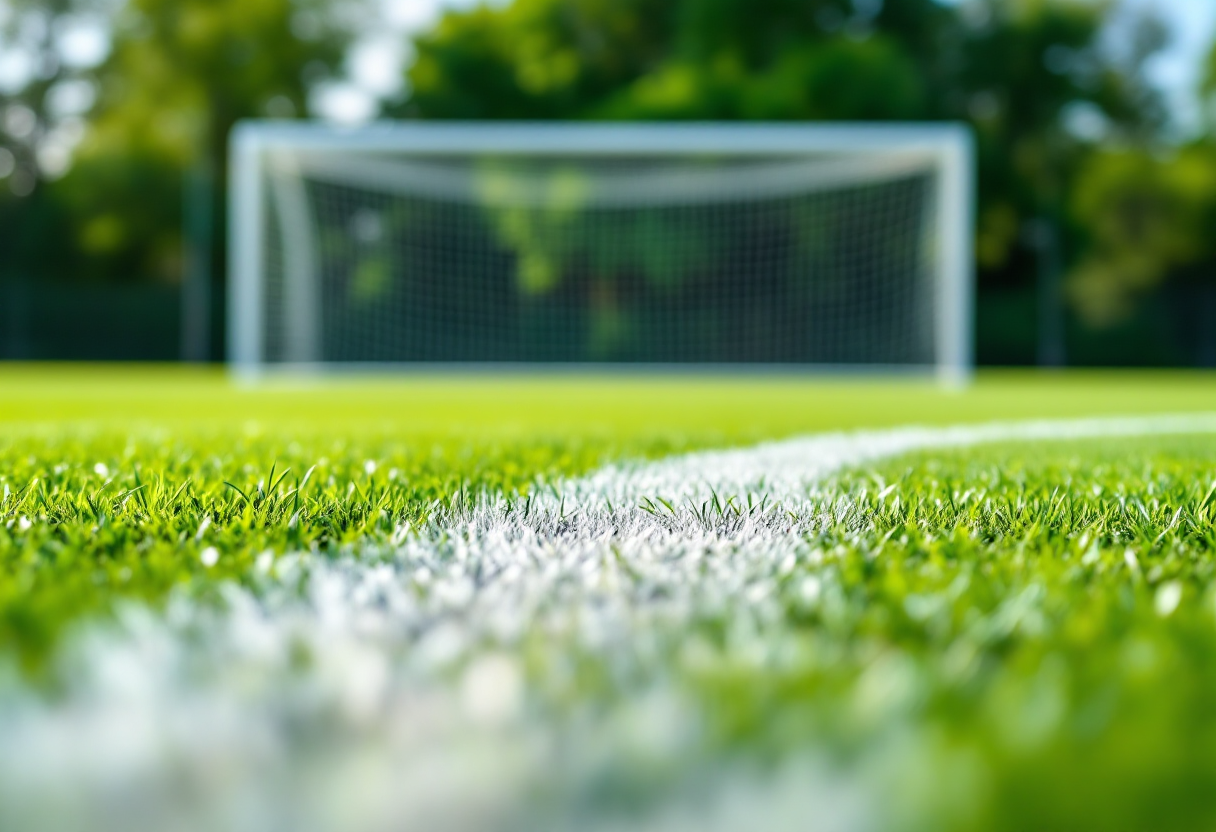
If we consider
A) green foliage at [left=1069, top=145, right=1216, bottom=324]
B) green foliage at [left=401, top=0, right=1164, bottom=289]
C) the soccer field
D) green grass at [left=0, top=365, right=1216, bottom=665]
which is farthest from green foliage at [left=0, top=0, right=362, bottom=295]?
the soccer field

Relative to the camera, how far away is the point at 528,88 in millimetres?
27406

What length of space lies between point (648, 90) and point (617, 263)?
713cm

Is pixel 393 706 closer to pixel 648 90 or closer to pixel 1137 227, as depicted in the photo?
pixel 648 90

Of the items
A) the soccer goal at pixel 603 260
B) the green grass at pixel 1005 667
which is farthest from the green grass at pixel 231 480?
the soccer goal at pixel 603 260

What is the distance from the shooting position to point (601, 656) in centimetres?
99

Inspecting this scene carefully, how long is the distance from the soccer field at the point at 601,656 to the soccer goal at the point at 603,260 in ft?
48.3

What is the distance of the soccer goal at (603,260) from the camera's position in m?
17.0

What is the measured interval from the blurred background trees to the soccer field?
80.5ft

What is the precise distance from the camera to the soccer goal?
17.0 meters

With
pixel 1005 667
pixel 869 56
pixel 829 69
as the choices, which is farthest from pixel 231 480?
pixel 869 56

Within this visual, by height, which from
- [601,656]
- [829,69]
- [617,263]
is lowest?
[617,263]

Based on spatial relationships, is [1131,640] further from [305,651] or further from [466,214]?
[466,214]

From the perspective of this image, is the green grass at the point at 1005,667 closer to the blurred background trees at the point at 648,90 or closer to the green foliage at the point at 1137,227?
the blurred background trees at the point at 648,90

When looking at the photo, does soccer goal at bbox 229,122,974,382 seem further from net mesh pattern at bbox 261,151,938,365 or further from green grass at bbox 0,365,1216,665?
green grass at bbox 0,365,1216,665
